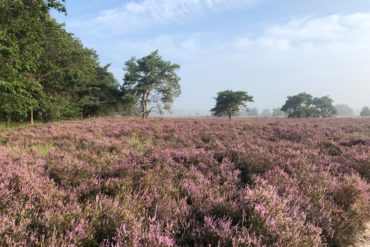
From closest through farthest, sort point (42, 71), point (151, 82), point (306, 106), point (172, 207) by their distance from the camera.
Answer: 1. point (172, 207)
2. point (42, 71)
3. point (151, 82)
4. point (306, 106)

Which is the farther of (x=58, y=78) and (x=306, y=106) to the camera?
(x=306, y=106)

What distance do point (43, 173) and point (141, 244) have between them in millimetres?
2863

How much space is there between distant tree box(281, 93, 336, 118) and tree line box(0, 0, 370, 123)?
30778 mm

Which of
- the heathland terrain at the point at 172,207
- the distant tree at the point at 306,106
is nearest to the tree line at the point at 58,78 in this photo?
the heathland terrain at the point at 172,207

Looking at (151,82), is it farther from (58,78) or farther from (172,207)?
(172,207)

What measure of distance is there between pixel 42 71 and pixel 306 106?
267 feet

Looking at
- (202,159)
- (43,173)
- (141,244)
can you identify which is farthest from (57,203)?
(202,159)

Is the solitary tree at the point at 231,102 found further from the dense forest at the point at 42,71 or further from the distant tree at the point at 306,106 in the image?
the distant tree at the point at 306,106

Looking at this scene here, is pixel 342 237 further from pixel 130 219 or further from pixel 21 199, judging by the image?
pixel 21 199

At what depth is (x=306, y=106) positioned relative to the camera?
89.6 metres

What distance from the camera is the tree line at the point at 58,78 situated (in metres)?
16.5

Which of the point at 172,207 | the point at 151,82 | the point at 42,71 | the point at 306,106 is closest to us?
the point at 172,207

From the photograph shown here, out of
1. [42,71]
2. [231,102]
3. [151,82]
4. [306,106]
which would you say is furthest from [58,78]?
[306,106]

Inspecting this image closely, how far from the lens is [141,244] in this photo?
2.18 metres
